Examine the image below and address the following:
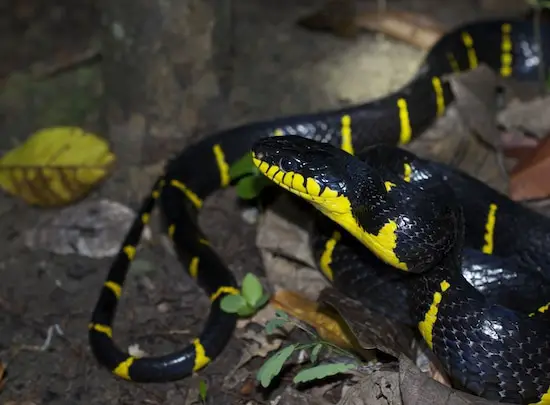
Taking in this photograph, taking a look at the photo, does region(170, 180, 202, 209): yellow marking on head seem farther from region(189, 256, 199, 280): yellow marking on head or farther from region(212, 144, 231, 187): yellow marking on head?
region(189, 256, 199, 280): yellow marking on head

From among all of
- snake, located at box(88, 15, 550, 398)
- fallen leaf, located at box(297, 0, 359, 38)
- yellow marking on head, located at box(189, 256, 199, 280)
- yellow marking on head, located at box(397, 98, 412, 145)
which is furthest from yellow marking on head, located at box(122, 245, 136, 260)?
fallen leaf, located at box(297, 0, 359, 38)

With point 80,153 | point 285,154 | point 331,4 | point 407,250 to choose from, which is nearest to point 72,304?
point 80,153

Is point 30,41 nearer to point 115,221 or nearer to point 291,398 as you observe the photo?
point 115,221

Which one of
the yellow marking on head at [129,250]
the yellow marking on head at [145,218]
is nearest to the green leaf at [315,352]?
the yellow marking on head at [129,250]

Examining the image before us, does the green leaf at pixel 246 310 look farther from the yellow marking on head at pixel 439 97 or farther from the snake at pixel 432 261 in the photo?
the yellow marking on head at pixel 439 97

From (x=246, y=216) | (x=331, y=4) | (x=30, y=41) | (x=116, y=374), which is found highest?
(x=331, y=4)

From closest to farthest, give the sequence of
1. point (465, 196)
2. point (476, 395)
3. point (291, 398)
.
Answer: point (476, 395)
point (291, 398)
point (465, 196)

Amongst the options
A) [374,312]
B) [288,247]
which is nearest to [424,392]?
[374,312]
